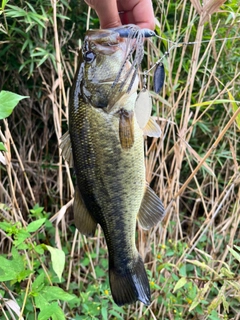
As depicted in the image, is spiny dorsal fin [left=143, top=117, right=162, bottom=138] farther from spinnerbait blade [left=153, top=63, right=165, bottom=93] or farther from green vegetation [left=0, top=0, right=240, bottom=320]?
green vegetation [left=0, top=0, right=240, bottom=320]

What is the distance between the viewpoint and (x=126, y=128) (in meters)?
1.00

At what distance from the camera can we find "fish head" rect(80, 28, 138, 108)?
3.31ft

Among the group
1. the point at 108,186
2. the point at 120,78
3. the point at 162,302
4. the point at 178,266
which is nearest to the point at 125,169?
the point at 108,186

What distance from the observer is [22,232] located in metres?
1.25

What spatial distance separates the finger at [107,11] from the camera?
45.5 inches

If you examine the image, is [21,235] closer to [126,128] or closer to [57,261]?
[57,261]

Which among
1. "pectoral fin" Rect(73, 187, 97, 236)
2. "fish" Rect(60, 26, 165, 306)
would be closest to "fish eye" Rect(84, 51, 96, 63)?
"fish" Rect(60, 26, 165, 306)

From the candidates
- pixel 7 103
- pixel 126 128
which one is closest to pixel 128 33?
pixel 126 128

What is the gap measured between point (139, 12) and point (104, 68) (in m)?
0.31

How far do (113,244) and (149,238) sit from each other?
22.5 inches

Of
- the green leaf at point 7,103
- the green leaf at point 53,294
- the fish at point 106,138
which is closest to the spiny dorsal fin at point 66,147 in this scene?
the fish at point 106,138

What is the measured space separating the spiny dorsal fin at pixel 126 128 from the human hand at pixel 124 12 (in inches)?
13.1

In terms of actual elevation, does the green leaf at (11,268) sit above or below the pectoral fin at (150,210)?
below

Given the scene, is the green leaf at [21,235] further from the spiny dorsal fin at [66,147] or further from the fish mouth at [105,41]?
the fish mouth at [105,41]
